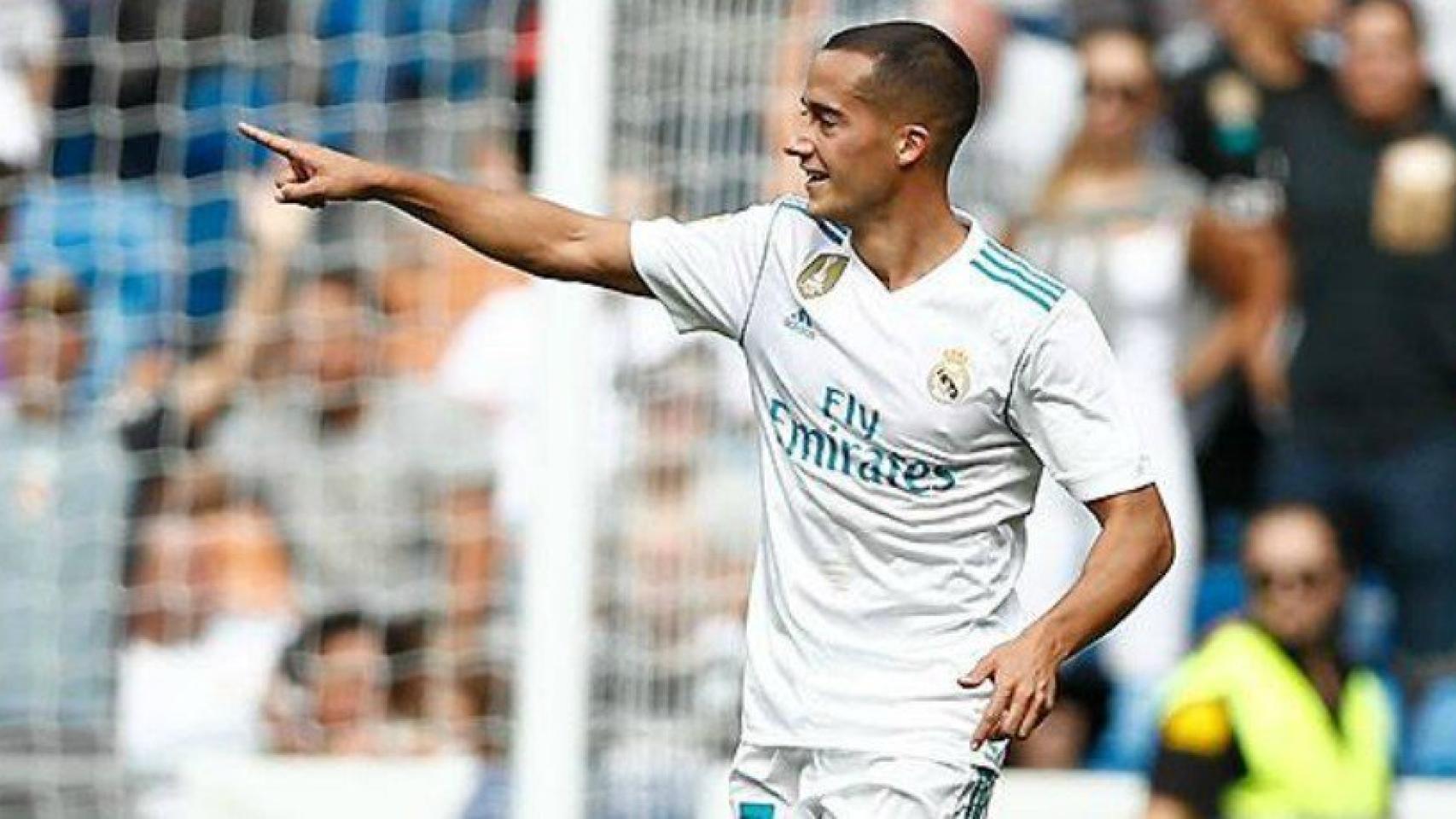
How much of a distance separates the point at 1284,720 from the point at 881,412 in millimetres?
4221

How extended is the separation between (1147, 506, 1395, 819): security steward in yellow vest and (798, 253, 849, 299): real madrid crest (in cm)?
408

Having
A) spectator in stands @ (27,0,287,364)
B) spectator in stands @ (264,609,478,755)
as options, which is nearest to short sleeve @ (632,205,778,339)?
spectator in stands @ (264,609,478,755)

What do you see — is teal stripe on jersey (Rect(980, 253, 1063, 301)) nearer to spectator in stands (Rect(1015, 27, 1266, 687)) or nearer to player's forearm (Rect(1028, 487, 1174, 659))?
player's forearm (Rect(1028, 487, 1174, 659))

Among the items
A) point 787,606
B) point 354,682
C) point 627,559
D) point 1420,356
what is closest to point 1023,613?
point 787,606

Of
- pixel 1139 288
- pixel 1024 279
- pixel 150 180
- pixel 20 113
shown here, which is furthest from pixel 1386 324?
pixel 1024 279

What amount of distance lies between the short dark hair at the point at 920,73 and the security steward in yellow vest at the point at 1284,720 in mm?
4131

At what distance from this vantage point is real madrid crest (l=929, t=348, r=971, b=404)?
5090 millimetres

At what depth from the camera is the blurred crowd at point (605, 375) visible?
→ 29.5 feet

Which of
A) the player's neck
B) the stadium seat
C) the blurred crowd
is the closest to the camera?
the player's neck

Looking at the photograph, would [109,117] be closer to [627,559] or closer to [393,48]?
[393,48]

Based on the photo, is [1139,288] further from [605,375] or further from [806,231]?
[806,231]

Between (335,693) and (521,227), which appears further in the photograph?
(335,693)

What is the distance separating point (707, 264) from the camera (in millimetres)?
5305

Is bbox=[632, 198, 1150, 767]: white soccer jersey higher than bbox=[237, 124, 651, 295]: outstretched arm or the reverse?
the reverse
